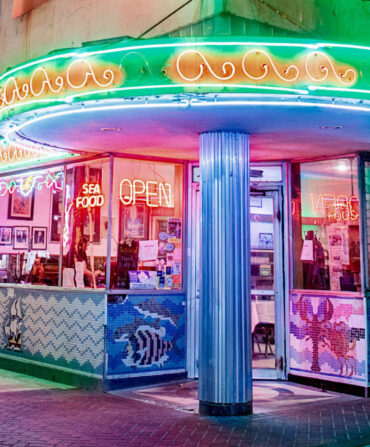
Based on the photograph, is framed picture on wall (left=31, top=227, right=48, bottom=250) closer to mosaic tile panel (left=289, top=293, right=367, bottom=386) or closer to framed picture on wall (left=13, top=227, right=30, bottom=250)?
framed picture on wall (left=13, top=227, right=30, bottom=250)

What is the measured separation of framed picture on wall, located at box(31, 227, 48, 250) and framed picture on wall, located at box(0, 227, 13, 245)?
817mm

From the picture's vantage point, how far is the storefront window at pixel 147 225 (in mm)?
8766

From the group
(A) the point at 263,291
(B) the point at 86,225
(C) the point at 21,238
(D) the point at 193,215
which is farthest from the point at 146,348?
(C) the point at 21,238

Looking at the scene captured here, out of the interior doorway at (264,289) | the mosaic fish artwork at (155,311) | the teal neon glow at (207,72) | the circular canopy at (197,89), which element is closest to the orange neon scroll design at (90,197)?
the interior doorway at (264,289)

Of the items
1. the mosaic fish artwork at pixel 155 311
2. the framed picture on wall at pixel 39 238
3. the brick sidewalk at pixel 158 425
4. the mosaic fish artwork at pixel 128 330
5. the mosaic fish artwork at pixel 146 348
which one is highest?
the framed picture on wall at pixel 39 238

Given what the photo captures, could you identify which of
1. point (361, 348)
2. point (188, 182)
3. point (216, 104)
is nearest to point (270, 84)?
point (216, 104)

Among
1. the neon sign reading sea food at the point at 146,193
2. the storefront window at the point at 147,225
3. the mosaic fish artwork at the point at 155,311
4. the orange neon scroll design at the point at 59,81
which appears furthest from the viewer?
the neon sign reading sea food at the point at 146,193

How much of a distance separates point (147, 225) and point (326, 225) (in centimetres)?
275

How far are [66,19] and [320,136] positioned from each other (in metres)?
4.82

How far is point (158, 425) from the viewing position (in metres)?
6.38

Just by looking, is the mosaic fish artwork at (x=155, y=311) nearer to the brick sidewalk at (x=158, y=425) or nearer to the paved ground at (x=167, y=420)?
the paved ground at (x=167, y=420)

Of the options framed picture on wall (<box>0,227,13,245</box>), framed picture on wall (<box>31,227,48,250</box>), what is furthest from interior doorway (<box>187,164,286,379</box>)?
framed picture on wall (<box>0,227,13,245</box>)

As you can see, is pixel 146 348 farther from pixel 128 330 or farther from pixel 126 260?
pixel 126 260

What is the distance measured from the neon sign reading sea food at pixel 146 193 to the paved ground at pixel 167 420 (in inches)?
111
